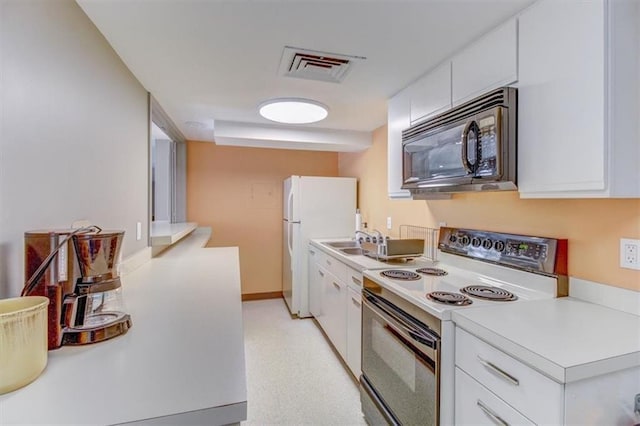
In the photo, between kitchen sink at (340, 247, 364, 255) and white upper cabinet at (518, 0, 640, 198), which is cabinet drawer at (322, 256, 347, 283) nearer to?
kitchen sink at (340, 247, 364, 255)

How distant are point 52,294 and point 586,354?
5.10 feet

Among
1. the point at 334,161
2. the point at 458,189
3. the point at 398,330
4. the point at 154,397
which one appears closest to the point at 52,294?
the point at 154,397

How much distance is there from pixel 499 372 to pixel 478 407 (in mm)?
205

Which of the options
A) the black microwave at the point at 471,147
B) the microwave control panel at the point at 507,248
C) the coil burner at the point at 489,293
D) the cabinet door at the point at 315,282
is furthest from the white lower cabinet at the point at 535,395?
the cabinet door at the point at 315,282

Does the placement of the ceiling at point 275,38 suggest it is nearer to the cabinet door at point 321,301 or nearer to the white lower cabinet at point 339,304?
the white lower cabinet at point 339,304

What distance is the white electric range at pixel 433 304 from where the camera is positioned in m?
1.32

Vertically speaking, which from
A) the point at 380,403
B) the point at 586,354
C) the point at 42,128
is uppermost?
the point at 42,128

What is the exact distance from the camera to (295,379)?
2.34 meters

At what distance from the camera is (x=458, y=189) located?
1626mm

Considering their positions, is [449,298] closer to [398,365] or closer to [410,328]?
[410,328]

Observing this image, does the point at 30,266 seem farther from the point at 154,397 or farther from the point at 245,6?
the point at 245,6

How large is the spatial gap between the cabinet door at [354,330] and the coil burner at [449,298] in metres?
0.77

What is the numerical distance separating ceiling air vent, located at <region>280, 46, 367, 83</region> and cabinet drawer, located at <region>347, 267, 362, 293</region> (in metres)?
1.34

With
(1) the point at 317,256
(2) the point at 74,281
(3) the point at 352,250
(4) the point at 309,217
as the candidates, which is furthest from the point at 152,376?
(4) the point at 309,217
